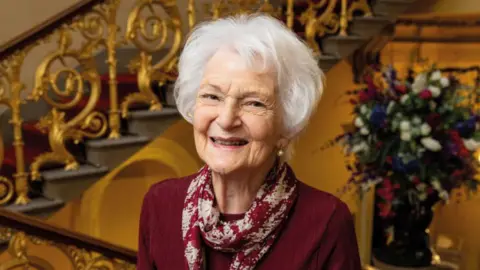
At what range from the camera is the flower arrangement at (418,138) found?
111 inches

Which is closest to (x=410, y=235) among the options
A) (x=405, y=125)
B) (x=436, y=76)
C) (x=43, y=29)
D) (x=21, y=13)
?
(x=405, y=125)

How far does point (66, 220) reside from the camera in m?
3.35

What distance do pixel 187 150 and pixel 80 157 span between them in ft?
2.97

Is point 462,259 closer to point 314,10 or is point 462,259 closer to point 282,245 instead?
point 314,10

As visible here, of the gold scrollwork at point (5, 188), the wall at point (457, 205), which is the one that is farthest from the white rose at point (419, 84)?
the wall at point (457, 205)

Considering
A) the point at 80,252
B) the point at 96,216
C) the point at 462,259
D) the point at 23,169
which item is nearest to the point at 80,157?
the point at 23,169

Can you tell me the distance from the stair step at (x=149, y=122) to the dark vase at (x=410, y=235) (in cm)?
149

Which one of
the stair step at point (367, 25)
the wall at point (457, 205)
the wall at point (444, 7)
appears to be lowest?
the wall at point (457, 205)

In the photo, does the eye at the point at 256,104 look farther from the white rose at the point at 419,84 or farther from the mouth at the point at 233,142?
the white rose at the point at 419,84

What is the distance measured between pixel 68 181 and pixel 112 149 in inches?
11.9

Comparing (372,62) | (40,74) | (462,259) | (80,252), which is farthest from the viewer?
(462,259)

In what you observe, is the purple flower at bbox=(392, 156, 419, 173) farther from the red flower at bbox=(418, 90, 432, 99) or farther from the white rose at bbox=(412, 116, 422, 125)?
the red flower at bbox=(418, 90, 432, 99)

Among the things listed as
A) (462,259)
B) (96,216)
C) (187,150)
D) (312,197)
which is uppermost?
(312,197)

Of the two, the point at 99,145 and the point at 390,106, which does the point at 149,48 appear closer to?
the point at 99,145
